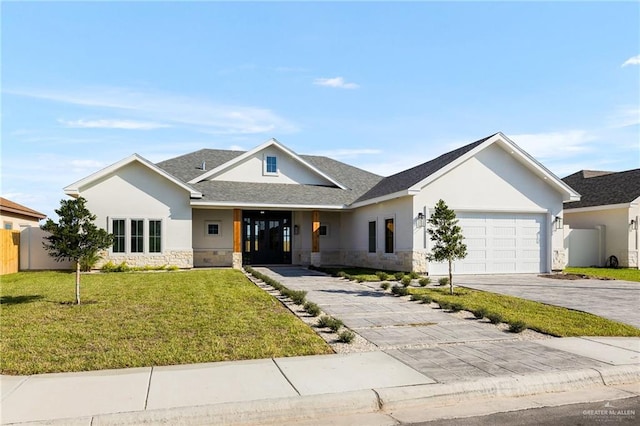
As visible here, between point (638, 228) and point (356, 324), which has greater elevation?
point (638, 228)

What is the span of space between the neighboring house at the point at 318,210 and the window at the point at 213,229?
5 cm

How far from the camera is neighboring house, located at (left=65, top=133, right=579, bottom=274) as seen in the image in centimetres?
1859

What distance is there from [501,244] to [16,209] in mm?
24386

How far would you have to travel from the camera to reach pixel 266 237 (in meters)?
24.8

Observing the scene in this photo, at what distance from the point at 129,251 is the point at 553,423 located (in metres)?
19.2

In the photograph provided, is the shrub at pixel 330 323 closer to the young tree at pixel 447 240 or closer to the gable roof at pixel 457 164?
the young tree at pixel 447 240

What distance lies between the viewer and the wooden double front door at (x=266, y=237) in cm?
2438

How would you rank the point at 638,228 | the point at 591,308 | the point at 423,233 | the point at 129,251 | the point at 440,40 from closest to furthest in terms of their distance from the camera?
the point at 591,308
the point at 440,40
the point at 423,233
the point at 129,251
the point at 638,228

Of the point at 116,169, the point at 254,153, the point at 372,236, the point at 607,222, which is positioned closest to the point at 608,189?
the point at 607,222

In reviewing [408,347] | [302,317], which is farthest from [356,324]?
[408,347]

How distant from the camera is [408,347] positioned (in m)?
7.68

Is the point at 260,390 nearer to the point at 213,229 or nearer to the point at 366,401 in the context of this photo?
the point at 366,401

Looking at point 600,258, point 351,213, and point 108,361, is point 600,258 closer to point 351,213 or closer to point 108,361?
point 351,213

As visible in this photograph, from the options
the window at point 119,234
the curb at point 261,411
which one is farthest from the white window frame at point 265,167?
the curb at point 261,411
